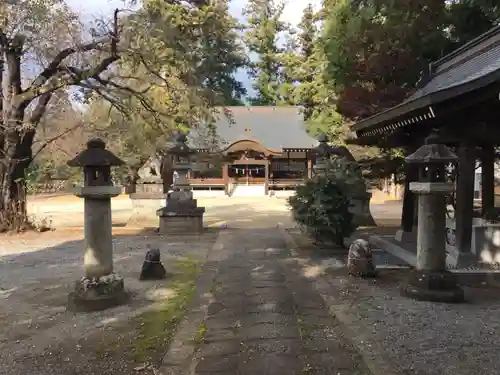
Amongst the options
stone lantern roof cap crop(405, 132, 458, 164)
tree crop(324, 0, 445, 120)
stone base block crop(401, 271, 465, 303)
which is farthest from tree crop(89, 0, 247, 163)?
stone base block crop(401, 271, 465, 303)

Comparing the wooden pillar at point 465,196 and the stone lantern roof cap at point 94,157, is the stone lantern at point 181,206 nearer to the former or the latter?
the stone lantern roof cap at point 94,157

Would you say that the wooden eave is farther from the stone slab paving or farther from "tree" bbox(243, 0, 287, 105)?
"tree" bbox(243, 0, 287, 105)

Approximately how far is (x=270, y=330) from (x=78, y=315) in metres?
2.08

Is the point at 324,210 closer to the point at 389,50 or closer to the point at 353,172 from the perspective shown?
the point at 389,50

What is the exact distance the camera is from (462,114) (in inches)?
245

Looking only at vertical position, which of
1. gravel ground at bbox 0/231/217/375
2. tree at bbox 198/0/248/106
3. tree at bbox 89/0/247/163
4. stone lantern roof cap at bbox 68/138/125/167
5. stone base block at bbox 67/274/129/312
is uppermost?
tree at bbox 198/0/248/106

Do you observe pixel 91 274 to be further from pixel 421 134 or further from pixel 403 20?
pixel 403 20

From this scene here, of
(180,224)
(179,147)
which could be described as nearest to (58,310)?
(180,224)

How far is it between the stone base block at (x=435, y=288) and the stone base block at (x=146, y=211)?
9825 millimetres

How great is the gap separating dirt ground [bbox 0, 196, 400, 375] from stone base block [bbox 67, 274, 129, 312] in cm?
14

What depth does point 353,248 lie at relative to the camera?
21.9ft

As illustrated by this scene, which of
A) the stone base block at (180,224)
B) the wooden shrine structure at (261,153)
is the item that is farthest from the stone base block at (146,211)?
the wooden shrine structure at (261,153)

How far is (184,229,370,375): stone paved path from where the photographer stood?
3.47 m

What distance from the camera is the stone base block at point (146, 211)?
45.9 ft
